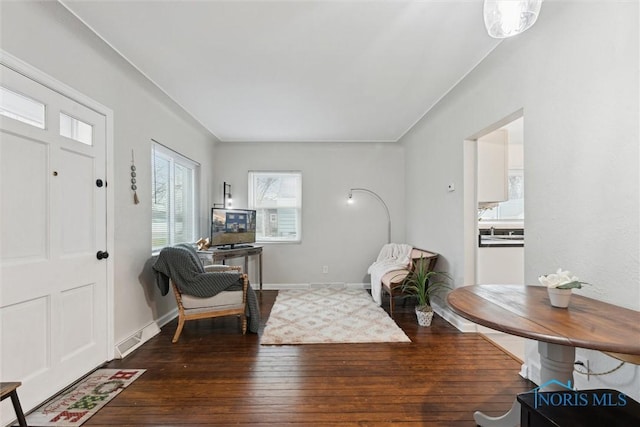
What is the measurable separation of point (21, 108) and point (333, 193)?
13.5 feet

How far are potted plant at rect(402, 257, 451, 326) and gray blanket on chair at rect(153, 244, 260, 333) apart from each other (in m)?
2.02

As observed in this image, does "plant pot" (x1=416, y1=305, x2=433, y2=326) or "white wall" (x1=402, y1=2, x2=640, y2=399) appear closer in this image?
"white wall" (x1=402, y1=2, x2=640, y2=399)

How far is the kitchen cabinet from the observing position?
329cm

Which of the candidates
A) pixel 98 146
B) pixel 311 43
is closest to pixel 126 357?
pixel 98 146

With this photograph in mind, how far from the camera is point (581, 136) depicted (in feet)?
5.94

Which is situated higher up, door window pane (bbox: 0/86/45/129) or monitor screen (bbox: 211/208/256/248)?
door window pane (bbox: 0/86/45/129)

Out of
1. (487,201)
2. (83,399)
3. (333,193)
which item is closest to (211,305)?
(83,399)

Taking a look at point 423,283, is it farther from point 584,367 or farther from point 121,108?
point 121,108

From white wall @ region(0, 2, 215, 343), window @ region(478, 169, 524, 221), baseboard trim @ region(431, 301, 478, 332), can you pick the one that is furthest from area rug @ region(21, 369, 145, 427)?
window @ region(478, 169, 524, 221)

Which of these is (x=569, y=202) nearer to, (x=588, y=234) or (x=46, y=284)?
(x=588, y=234)

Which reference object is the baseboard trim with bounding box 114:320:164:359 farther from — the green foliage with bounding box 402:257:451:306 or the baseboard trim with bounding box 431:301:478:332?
the baseboard trim with bounding box 431:301:478:332

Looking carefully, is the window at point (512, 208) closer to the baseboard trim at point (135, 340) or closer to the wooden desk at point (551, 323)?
the wooden desk at point (551, 323)

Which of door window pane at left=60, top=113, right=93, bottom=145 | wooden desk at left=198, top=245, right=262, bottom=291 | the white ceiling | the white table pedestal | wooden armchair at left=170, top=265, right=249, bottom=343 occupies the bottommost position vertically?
wooden armchair at left=170, top=265, right=249, bottom=343

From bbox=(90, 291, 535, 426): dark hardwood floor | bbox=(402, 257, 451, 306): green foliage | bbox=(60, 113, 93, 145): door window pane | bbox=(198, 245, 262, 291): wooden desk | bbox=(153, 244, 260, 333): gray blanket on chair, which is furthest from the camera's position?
bbox=(198, 245, 262, 291): wooden desk
